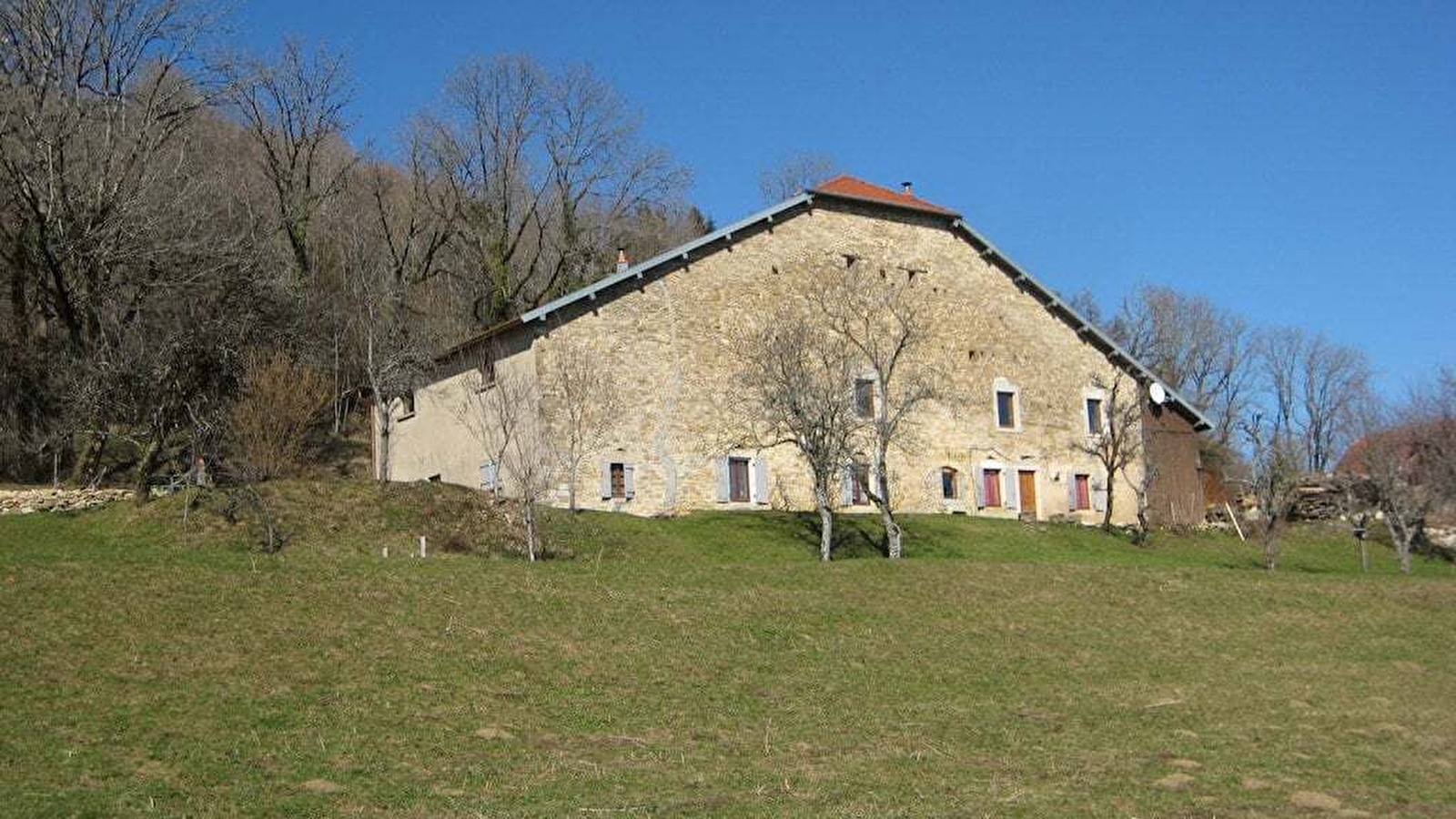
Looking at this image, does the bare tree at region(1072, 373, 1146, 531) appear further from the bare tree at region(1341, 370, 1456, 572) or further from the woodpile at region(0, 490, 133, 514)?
the woodpile at region(0, 490, 133, 514)

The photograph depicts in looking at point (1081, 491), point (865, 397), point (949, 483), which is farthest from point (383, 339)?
point (1081, 491)

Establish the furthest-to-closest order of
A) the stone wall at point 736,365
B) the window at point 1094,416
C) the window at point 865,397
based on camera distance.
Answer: the window at point 1094,416 → the window at point 865,397 → the stone wall at point 736,365

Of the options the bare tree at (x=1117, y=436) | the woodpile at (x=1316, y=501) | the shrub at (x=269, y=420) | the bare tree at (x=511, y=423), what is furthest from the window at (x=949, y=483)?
A: the shrub at (x=269, y=420)

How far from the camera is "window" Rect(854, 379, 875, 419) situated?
39.7 meters

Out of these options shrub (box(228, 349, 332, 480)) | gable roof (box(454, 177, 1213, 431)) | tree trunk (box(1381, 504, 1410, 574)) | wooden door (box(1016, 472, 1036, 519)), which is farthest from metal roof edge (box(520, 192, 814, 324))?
tree trunk (box(1381, 504, 1410, 574))

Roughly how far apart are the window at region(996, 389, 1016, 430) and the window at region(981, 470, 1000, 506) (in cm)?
165

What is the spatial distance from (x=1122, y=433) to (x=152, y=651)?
34.1 meters

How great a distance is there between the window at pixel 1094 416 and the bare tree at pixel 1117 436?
0.12 metres

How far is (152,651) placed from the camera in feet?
52.3

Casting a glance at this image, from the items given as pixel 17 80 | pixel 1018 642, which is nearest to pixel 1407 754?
pixel 1018 642

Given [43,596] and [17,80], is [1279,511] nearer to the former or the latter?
[43,596]

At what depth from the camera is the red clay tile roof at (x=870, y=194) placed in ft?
134

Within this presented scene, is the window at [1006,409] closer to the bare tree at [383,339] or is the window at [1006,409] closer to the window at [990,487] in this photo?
the window at [990,487]

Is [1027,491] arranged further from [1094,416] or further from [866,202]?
[866,202]
